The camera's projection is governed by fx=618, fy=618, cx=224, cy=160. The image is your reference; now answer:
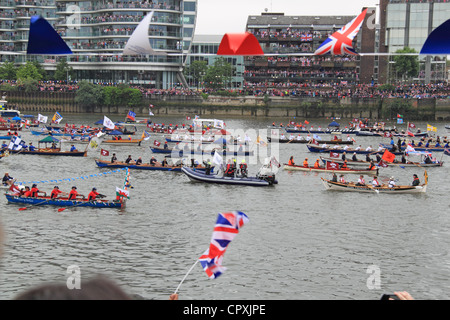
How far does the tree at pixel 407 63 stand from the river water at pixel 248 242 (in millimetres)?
68746

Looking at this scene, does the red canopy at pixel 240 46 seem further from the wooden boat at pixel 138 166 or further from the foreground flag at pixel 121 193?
the wooden boat at pixel 138 166

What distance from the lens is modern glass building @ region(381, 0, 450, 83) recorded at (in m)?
111

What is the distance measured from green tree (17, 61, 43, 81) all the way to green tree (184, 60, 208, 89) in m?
30.2

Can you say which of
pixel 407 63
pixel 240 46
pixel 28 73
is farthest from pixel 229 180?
pixel 28 73

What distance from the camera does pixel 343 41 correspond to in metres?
24.3

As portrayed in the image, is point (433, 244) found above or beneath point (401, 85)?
beneath

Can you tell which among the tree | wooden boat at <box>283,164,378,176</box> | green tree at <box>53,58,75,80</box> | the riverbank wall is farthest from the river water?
green tree at <box>53,58,75,80</box>

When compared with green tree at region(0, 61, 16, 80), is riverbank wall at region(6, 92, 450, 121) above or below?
below

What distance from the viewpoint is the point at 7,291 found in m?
21.4

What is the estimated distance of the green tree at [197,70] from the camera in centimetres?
12478

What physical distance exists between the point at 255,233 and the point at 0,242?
26716mm

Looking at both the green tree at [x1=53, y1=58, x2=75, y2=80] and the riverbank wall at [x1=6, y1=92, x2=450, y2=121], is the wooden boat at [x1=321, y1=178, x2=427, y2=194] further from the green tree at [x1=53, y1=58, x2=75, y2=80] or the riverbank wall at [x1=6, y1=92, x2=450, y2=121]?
the green tree at [x1=53, y1=58, x2=75, y2=80]
